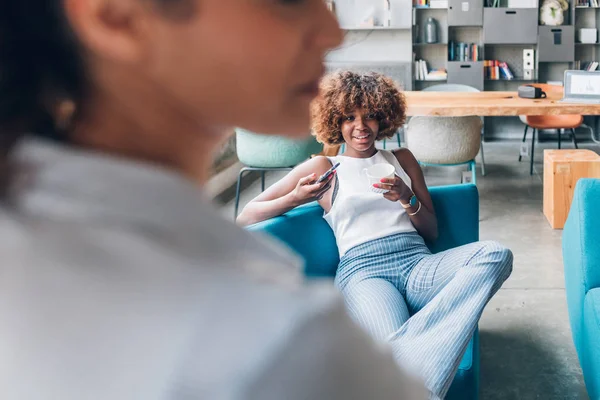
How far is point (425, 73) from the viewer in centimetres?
806

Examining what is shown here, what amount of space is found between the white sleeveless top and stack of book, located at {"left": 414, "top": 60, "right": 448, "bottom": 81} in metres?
5.95

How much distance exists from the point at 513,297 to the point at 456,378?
1376mm

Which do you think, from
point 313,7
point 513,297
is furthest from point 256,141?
point 313,7

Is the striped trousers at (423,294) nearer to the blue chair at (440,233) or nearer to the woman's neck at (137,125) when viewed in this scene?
the blue chair at (440,233)

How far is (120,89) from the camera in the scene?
288mm

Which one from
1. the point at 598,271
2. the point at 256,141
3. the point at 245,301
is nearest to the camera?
the point at 245,301

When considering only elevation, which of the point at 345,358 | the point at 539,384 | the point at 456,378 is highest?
the point at 345,358

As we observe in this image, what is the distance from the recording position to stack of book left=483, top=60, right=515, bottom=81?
795 centimetres

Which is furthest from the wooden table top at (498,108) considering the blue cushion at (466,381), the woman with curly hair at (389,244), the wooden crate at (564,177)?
the blue cushion at (466,381)

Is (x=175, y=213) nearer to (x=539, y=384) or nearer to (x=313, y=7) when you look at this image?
(x=313, y=7)

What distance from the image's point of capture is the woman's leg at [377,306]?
1920 mm

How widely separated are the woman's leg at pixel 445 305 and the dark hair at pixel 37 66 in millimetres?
1510

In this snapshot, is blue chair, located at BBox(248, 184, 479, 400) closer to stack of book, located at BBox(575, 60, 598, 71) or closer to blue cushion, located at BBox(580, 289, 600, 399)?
blue cushion, located at BBox(580, 289, 600, 399)

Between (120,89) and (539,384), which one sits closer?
(120,89)
